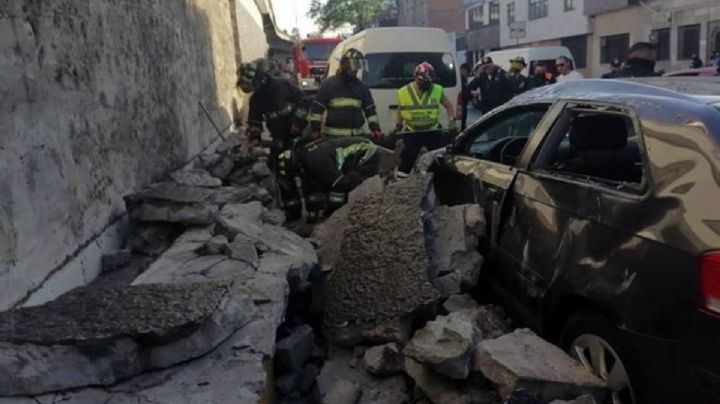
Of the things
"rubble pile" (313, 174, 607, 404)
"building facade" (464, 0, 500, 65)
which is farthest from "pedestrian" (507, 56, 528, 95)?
"building facade" (464, 0, 500, 65)

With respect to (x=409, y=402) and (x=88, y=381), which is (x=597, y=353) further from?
(x=88, y=381)

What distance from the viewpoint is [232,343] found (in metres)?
2.89

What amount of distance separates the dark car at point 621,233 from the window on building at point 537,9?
3524 cm

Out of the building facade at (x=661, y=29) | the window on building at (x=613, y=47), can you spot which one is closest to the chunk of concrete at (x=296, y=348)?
the building facade at (x=661, y=29)

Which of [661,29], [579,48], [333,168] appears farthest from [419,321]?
[579,48]

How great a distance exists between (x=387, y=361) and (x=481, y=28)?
46596 millimetres

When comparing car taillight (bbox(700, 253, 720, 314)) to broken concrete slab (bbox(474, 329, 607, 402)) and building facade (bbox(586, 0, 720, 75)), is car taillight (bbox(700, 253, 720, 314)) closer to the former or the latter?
broken concrete slab (bbox(474, 329, 607, 402))

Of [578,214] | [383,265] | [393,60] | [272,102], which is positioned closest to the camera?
[578,214]

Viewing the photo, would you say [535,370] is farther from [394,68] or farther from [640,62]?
[394,68]

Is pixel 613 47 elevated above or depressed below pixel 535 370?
above

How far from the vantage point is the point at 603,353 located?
103 inches

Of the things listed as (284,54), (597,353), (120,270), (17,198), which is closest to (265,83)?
(120,270)

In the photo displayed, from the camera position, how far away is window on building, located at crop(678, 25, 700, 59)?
2347cm

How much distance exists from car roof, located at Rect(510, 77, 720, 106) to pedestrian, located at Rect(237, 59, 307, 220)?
13.0 feet
